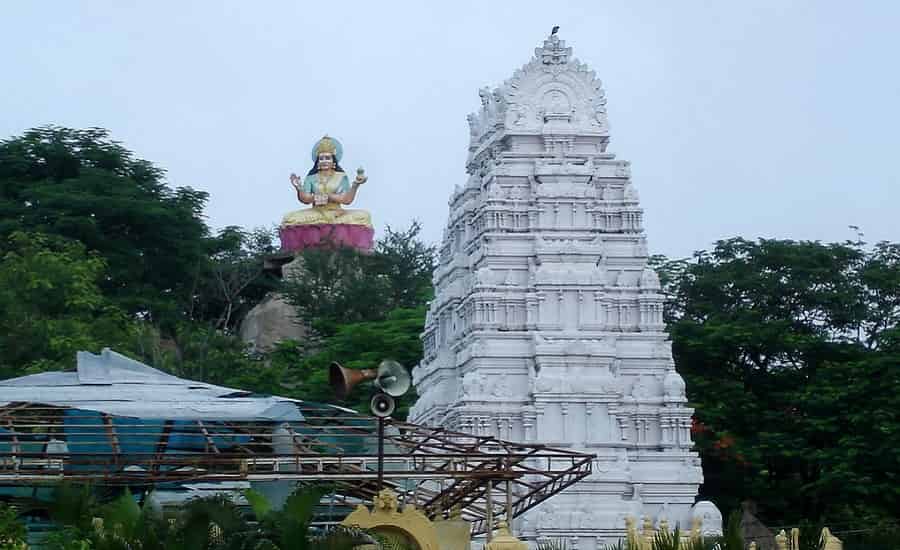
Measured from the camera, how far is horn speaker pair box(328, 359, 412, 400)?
25.5 meters

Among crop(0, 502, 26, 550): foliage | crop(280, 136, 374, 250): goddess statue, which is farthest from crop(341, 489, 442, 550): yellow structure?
crop(280, 136, 374, 250): goddess statue

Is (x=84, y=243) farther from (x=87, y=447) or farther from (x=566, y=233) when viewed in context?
(x=87, y=447)

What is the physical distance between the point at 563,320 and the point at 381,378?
30.2 meters

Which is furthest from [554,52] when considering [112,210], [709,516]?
[112,210]

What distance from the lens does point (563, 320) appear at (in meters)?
55.5

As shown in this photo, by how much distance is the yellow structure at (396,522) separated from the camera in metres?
27.4

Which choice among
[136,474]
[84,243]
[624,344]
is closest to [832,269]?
[624,344]

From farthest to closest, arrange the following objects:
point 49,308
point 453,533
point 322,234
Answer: point 322,234 → point 49,308 → point 453,533

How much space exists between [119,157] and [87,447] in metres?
42.5

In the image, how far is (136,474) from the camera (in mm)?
28562

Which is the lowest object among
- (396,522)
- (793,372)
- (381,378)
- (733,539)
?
(733,539)

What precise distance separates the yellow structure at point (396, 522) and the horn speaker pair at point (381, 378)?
1.63 meters

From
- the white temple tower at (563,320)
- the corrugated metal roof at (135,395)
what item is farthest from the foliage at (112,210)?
→ the corrugated metal roof at (135,395)

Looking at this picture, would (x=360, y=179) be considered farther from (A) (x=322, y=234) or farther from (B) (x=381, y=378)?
(B) (x=381, y=378)
